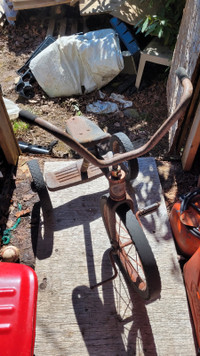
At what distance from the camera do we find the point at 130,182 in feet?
9.51

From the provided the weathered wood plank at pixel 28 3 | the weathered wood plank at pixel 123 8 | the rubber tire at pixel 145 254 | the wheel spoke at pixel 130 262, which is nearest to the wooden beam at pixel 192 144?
the wheel spoke at pixel 130 262

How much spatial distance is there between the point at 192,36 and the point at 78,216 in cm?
197

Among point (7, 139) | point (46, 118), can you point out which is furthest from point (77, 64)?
point (7, 139)

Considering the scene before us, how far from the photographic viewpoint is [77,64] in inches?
163

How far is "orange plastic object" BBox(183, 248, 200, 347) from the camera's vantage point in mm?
1955

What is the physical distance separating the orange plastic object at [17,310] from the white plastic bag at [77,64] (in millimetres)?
3059

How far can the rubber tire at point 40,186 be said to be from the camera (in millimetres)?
2578

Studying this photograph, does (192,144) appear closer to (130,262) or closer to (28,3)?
(130,262)

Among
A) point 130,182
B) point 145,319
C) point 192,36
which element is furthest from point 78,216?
point 192,36

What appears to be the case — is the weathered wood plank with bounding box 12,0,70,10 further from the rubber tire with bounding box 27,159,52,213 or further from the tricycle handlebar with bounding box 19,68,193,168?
the tricycle handlebar with bounding box 19,68,193,168

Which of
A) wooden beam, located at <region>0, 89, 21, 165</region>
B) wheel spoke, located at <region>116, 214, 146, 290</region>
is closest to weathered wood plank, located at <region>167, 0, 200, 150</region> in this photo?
wheel spoke, located at <region>116, 214, 146, 290</region>

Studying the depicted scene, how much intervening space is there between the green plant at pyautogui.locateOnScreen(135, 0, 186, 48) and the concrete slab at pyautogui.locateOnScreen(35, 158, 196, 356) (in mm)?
2169

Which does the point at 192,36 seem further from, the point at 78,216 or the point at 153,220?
the point at 78,216

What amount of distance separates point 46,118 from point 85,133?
174cm
